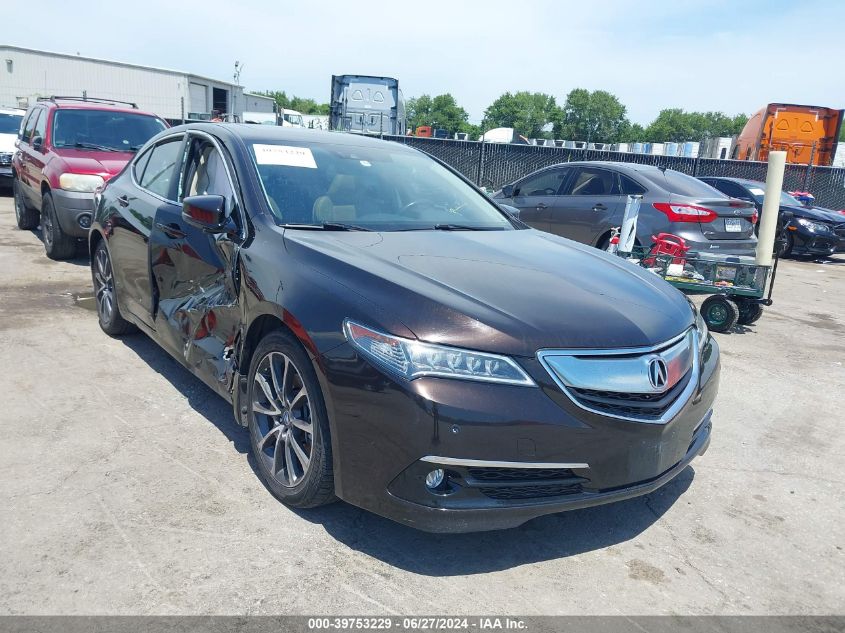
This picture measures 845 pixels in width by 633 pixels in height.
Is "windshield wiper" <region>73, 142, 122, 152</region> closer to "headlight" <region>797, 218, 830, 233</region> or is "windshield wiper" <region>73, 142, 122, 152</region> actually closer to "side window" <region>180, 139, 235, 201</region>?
"side window" <region>180, 139, 235, 201</region>

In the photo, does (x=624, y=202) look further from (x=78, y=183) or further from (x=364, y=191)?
(x=78, y=183)

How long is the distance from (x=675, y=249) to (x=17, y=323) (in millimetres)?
6344

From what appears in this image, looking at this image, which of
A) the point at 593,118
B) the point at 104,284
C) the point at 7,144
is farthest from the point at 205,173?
the point at 593,118

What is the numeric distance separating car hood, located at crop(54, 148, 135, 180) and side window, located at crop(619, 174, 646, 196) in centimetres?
596

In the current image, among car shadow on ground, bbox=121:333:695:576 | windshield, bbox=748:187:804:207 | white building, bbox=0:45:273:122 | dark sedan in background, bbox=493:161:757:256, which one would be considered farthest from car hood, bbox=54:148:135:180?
white building, bbox=0:45:273:122

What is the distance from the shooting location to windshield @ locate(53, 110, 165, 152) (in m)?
9.23

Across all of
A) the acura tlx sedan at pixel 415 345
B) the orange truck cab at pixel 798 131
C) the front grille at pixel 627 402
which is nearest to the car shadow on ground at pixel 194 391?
the acura tlx sedan at pixel 415 345

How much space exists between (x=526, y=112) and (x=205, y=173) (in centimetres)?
15683

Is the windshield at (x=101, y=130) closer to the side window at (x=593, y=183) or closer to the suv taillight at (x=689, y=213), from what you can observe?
the side window at (x=593, y=183)

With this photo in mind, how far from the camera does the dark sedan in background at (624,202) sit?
8336mm

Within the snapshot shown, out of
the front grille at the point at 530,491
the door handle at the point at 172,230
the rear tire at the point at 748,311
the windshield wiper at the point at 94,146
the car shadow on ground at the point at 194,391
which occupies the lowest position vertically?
the car shadow on ground at the point at 194,391

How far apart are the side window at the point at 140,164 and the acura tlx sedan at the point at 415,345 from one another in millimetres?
1110

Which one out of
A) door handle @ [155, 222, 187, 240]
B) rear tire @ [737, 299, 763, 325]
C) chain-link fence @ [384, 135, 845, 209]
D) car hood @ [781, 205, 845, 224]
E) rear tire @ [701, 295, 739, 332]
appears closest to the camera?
door handle @ [155, 222, 187, 240]

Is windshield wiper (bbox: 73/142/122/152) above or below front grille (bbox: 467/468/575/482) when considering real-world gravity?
above
